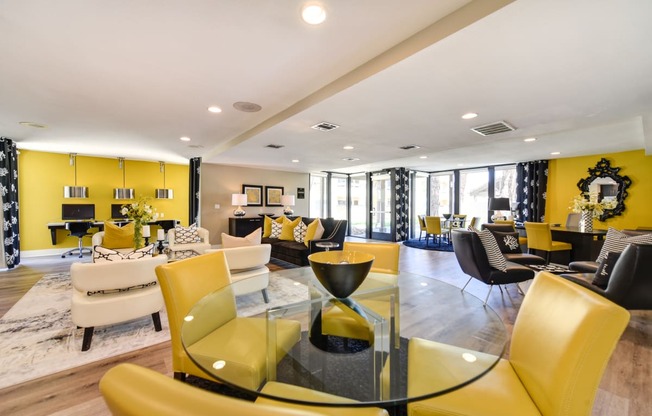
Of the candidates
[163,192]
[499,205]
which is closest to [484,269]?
[499,205]

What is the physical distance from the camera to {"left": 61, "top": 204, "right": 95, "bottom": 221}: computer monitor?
250 inches

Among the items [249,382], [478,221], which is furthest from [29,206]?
[478,221]

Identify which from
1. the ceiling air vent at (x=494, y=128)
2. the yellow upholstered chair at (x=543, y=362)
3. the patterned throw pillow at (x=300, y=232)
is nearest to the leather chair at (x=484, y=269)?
the ceiling air vent at (x=494, y=128)

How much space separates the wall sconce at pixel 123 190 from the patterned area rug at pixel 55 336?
3958mm

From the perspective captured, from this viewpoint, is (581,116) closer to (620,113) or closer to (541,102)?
(620,113)

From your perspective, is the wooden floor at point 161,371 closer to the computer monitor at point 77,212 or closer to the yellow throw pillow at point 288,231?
the yellow throw pillow at point 288,231

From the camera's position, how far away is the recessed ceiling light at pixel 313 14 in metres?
1.66

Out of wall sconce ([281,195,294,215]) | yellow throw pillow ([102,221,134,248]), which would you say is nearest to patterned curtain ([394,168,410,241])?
wall sconce ([281,195,294,215])

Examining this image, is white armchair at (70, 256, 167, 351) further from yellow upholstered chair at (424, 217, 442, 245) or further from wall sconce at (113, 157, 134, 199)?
yellow upholstered chair at (424, 217, 442, 245)

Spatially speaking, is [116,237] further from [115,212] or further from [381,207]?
[381,207]

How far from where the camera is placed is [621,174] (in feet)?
19.5

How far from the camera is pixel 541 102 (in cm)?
285

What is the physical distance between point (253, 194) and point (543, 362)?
24.8 feet

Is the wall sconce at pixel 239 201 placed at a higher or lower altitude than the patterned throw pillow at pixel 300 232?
higher
